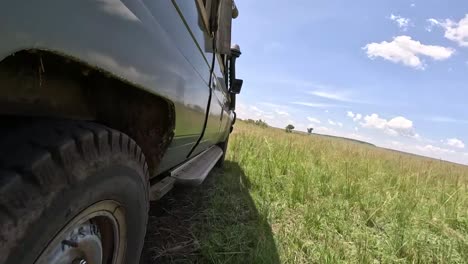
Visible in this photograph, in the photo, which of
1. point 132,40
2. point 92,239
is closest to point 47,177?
point 92,239

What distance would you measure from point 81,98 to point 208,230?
1955mm

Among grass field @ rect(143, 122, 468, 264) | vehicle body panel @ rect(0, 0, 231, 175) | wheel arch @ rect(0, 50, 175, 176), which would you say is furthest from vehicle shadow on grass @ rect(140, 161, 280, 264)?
→ wheel arch @ rect(0, 50, 175, 176)

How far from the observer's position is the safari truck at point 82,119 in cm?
76

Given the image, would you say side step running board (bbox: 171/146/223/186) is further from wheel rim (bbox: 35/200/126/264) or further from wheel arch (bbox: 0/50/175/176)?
wheel rim (bbox: 35/200/126/264)

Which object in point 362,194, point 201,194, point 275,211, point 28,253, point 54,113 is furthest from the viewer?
point 362,194

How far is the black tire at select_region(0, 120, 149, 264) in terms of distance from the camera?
76cm

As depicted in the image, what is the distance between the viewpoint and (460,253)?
3004mm

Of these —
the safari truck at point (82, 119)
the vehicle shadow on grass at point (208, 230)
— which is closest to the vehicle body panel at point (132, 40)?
the safari truck at point (82, 119)

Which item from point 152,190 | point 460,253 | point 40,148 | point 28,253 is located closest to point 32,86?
point 40,148

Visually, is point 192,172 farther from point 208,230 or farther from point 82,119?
point 82,119

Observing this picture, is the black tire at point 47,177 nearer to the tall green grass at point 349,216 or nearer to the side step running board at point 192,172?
the side step running board at point 192,172

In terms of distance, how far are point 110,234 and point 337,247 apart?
2.05 meters

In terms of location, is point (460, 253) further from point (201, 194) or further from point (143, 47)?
point (143, 47)

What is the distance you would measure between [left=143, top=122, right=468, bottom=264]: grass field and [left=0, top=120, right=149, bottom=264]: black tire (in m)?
1.47
